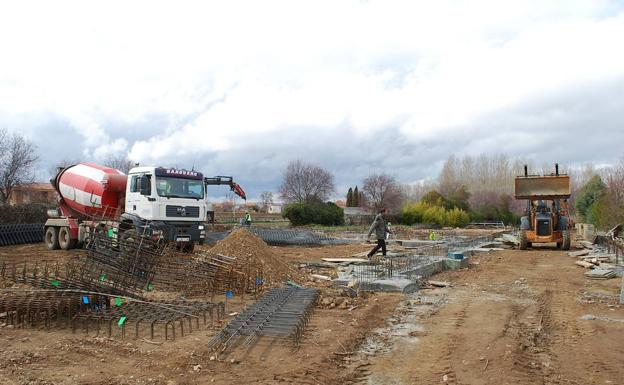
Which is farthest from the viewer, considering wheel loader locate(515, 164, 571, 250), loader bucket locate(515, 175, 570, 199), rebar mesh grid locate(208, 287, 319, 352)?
wheel loader locate(515, 164, 571, 250)

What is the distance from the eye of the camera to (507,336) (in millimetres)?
6500

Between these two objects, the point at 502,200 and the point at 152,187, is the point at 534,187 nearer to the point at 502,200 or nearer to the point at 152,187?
the point at 152,187

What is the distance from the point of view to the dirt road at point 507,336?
513cm

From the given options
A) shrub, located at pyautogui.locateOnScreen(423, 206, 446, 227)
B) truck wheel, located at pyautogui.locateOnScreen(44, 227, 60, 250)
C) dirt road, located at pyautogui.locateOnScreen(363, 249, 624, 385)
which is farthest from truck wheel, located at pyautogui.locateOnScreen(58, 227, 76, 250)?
shrub, located at pyautogui.locateOnScreen(423, 206, 446, 227)

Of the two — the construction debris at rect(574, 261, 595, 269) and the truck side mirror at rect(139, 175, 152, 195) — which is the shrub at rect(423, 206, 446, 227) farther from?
the truck side mirror at rect(139, 175, 152, 195)

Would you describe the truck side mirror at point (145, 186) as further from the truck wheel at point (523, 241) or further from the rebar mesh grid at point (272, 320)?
the truck wheel at point (523, 241)

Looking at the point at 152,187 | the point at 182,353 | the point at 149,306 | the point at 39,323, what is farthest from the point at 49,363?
the point at 152,187

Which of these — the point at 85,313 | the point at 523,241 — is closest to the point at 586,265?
the point at 523,241

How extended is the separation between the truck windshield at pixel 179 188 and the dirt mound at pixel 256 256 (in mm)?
4039

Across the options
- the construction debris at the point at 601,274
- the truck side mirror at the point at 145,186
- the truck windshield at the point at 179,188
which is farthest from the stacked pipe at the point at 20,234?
the construction debris at the point at 601,274

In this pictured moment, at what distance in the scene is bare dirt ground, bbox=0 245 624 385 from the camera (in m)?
5.03

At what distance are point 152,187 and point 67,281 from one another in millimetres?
7355

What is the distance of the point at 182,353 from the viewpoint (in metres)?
5.73

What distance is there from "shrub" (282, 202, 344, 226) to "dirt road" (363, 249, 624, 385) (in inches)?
1177
